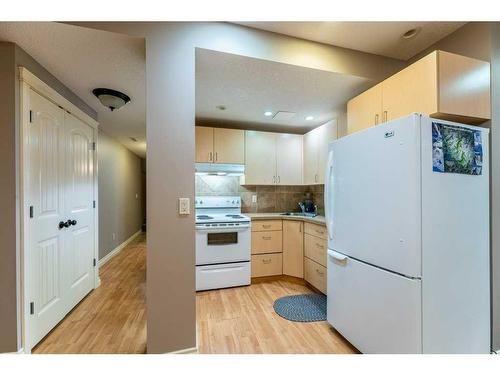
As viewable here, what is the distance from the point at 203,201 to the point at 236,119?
1.28m

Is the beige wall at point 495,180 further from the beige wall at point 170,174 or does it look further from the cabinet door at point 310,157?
the beige wall at point 170,174

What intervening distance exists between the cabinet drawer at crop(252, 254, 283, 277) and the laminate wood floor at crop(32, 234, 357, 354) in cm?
19

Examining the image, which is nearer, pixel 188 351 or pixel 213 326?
pixel 188 351

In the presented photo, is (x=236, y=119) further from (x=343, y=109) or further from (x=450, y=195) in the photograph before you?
(x=450, y=195)

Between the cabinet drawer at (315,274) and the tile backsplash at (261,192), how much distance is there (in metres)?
0.87

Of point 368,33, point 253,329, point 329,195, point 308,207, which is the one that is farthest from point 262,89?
point 253,329

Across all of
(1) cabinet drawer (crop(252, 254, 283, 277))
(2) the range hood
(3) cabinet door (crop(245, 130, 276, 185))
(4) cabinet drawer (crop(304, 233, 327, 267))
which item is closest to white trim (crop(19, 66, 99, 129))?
(2) the range hood

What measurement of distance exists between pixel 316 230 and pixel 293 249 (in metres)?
0.52

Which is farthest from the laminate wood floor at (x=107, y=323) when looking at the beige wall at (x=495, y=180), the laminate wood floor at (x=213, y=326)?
the beige wall at (x=495, y=180)

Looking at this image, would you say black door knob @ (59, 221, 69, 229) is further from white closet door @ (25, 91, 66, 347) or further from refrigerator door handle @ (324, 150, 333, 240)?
refrigerator door handle @ (324, 150, 333, 240)

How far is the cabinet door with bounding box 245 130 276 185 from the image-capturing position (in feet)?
10.8

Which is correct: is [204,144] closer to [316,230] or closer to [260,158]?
[260,158]

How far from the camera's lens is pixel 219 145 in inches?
125
